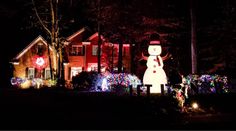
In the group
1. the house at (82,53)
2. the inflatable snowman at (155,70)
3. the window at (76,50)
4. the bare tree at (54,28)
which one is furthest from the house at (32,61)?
the inflatable snowman at (155,70)

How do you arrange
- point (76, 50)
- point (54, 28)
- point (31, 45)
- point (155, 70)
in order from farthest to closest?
1. point (76, 50)
2. point (31, 45)
3. point (54, 28)
4. point (155, 70)

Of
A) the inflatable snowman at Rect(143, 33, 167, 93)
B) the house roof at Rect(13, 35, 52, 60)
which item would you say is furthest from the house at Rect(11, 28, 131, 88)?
the inflatable snowman at Rect(143, 33, 167, 93)

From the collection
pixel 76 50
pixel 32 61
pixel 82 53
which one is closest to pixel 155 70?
pixel 82 53

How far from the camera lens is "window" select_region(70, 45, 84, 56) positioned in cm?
5934

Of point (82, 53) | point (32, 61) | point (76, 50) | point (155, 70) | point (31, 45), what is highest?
point (31, 45)

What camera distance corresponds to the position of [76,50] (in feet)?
196

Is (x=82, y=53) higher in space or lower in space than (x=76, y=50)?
lower

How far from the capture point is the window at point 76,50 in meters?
59.3

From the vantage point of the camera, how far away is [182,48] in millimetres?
52781

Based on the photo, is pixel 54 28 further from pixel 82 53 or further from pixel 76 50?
pixel 76 50

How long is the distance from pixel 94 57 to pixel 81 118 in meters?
41.1

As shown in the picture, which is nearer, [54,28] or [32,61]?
[54,28]

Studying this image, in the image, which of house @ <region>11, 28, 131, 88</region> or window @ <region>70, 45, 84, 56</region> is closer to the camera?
house @ <region>11, 28, 131, 88</region>

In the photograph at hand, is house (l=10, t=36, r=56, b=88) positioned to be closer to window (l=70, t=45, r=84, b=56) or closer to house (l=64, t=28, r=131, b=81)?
house (l=64, t=28, r=131, b=81)
